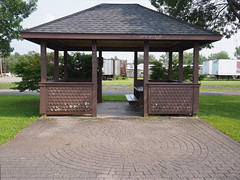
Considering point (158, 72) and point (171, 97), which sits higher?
point (158, 72)

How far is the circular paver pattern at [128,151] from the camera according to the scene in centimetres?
366

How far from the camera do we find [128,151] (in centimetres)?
437

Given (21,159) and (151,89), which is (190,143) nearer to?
(151,89)

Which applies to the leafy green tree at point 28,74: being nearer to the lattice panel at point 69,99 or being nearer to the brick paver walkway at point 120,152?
the lattice panel at point 69,99

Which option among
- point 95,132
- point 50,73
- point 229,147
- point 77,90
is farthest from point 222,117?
point 50,73

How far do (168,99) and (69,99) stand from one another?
140 inches

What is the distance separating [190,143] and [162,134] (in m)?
0.86

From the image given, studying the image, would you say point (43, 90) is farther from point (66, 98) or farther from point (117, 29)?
point (117, 29)

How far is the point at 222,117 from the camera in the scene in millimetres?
7805

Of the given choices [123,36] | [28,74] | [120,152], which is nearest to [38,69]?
[28,74]

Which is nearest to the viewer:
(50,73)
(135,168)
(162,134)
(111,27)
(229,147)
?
(135,168)

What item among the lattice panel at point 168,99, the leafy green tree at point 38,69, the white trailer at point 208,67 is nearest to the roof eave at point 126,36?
the lattice panel at point 168,99


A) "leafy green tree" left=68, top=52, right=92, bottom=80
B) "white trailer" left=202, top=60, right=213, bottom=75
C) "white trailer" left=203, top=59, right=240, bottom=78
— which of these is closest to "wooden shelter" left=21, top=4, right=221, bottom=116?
"leafy green tree" left=68, top=52, right=92, bottom=80

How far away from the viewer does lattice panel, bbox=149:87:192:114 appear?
762cm
